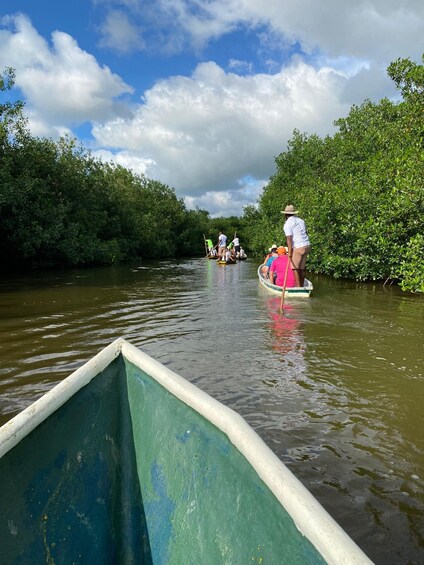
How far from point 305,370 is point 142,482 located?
148 inches

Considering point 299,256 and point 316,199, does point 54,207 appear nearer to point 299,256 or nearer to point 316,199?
point 316,199

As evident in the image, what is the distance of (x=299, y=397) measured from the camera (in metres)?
4.54

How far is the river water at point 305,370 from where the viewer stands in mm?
2900

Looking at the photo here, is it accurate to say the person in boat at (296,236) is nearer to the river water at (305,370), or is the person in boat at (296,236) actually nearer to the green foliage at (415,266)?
the river water at (305,370)

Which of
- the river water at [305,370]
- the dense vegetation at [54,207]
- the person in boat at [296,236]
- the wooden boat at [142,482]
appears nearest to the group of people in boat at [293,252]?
the person in boat at [296,236]

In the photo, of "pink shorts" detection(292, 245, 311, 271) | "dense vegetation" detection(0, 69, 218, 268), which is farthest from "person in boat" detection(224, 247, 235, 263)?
"pink shorts" detection(292, 245, 311, 271)

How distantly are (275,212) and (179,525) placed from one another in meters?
36.2

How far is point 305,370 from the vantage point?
17.9ft

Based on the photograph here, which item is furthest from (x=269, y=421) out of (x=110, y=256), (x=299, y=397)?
(x=110, y=256)

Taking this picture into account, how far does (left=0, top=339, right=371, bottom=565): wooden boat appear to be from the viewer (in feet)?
4.46

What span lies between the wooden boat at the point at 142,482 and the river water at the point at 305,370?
51.1 inches

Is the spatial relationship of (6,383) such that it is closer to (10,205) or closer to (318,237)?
(318,237)

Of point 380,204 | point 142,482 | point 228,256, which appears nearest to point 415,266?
point 380,204

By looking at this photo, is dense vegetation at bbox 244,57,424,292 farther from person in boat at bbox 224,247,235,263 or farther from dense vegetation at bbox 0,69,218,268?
dense vegetation at bbox 0,69,218,268
